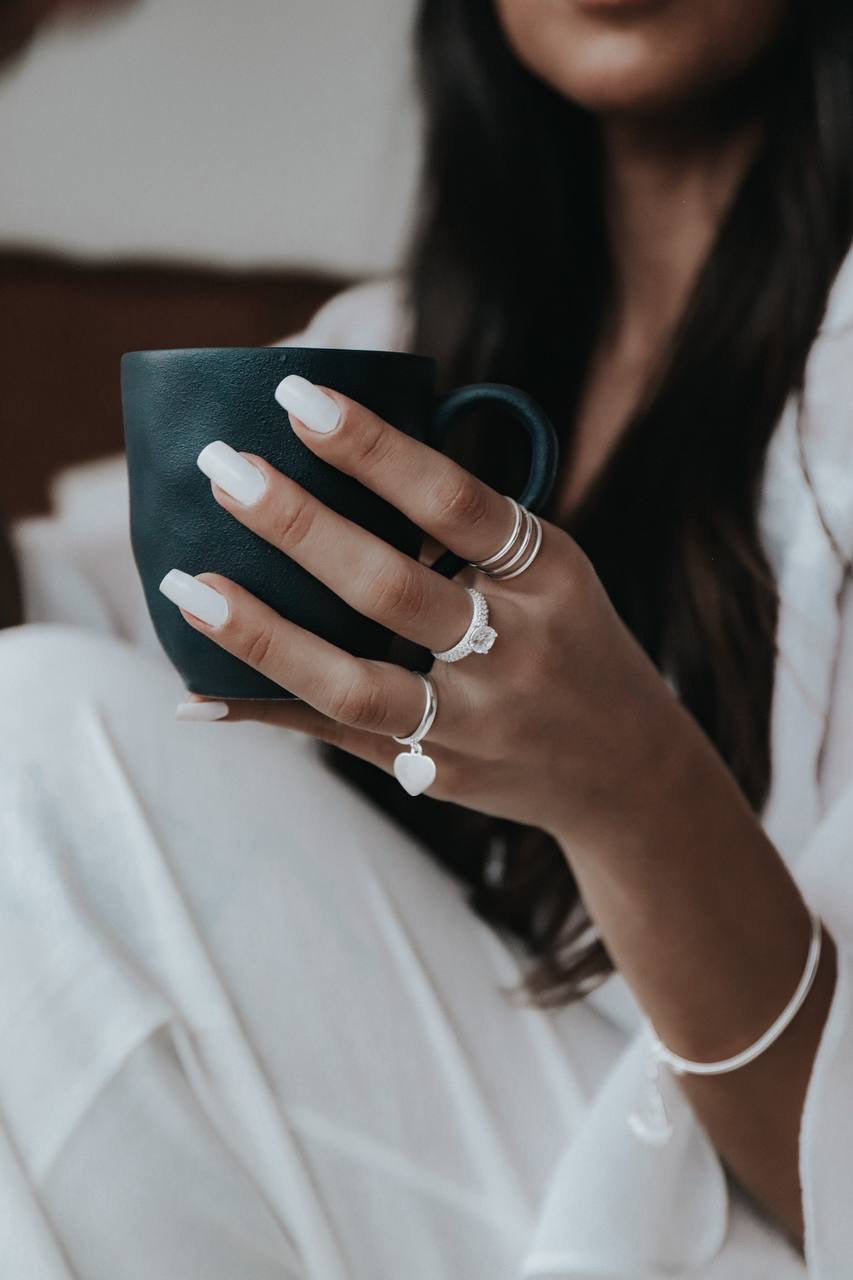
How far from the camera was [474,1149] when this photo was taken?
0.63 meters

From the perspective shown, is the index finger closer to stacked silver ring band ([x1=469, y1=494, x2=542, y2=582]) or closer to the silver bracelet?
stacked silver ring band ([x1=469, y1=494, x2=542, y2=582])

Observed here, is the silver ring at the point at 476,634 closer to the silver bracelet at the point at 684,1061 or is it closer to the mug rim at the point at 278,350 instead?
the mug rim at the point at 278,350

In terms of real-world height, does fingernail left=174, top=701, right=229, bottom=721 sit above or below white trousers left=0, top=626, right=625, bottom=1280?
above

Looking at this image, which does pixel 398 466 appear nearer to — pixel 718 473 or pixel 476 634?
pixel 476 634

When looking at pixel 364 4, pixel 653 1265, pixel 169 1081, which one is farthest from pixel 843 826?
pixel 364 4

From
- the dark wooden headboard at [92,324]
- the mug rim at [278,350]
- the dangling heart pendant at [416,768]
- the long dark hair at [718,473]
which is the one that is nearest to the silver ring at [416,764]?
the dangling heart pendant at [416,768]

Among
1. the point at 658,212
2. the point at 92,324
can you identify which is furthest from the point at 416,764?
the point at 92,324

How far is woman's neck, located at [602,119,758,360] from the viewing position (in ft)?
3.14

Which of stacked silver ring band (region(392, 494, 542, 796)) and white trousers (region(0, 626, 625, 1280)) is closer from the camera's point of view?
stacked silver ring band (region(392, 494, 542, 796))

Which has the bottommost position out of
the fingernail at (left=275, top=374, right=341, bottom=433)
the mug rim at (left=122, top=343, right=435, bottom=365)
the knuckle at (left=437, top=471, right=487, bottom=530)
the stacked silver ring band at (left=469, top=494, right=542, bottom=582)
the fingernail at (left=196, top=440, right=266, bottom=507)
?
the stacked silver ring band at (left=469, top=494, right=542, bottom=582)

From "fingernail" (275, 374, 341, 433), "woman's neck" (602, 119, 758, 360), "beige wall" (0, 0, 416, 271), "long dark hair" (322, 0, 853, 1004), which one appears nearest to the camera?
"fingernail" (275, 374, 341, 433)

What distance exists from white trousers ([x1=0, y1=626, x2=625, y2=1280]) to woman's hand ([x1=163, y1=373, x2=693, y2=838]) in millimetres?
164

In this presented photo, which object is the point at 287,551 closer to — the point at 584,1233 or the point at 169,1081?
the point at 169,1081

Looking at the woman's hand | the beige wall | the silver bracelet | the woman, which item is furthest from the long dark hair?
the beige wall
